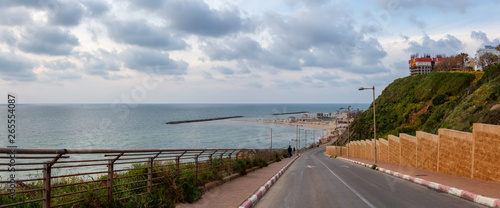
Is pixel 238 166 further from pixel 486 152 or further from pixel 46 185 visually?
pixel 46 185

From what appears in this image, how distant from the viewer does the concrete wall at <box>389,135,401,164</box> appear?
29.7m

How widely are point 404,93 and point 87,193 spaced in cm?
8818

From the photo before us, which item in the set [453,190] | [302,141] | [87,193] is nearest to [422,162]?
[453,190]

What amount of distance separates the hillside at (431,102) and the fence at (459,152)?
11.9 metres

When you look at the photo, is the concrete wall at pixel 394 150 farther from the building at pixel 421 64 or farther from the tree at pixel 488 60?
the building at pixel 421 64

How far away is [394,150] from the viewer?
3145 centimetres

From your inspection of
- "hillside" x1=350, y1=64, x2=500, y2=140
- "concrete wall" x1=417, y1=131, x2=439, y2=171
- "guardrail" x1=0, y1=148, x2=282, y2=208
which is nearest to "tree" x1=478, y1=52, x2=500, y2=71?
"hillside" x1=350, y1=64, x2=500, y2=140

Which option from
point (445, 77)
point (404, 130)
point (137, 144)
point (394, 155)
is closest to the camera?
point (394, 155)

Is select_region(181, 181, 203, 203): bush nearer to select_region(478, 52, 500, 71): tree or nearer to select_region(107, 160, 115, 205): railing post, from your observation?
select_region(107, 160, 115, 205): railing post

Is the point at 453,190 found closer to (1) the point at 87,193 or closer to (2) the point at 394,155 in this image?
(1) the point at 87,193

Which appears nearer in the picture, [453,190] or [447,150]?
[453,190]

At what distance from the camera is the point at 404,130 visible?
62688 mm

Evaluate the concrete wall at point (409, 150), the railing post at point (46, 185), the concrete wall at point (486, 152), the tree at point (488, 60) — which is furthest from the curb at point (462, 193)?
the tree at point (488, 60)

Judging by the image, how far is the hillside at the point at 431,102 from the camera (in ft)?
124
